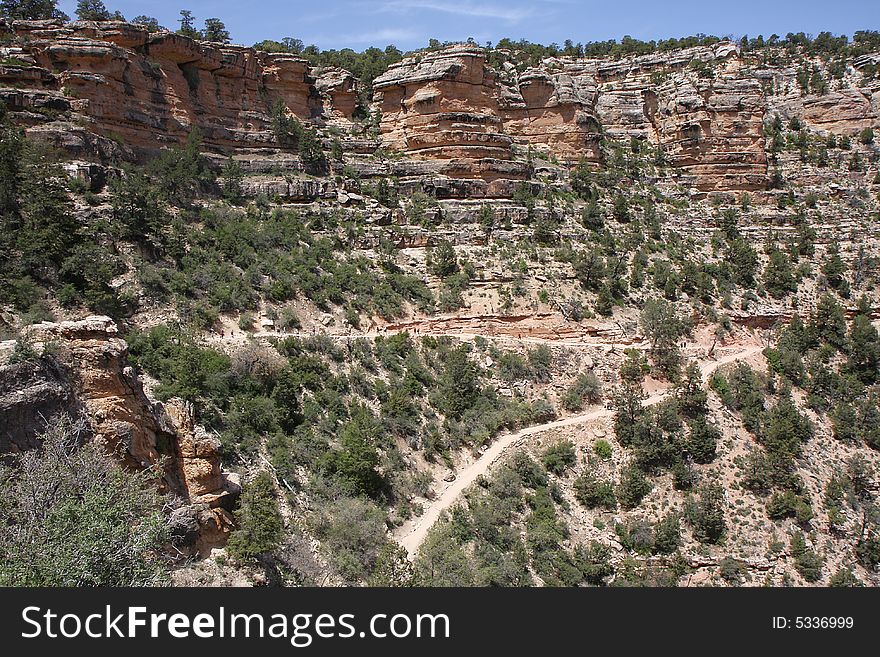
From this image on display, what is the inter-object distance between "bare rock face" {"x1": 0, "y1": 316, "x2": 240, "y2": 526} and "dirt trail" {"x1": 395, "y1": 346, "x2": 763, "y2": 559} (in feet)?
25.3

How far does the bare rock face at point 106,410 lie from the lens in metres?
12.7

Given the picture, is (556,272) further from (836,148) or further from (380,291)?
(836,148)

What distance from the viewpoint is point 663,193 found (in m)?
48.9

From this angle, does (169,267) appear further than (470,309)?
No

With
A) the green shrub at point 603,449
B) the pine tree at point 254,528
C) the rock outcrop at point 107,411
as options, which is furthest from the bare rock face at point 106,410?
the green shrub at point 603,449

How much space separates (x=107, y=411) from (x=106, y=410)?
0.03m

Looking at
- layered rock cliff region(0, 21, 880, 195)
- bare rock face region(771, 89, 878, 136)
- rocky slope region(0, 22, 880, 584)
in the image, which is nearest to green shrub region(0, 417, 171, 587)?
rocky slope region(0, 22, 880, 584)

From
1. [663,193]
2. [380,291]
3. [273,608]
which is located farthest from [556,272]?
[273,608]

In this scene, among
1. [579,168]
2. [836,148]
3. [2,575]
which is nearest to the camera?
[2,575]

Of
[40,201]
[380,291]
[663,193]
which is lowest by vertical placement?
[380,291]

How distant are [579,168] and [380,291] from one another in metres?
21.2

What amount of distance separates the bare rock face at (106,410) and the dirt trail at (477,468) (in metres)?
7.72

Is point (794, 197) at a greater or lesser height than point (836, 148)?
lesser

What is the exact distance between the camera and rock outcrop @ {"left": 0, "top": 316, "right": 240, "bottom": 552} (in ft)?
41.6
